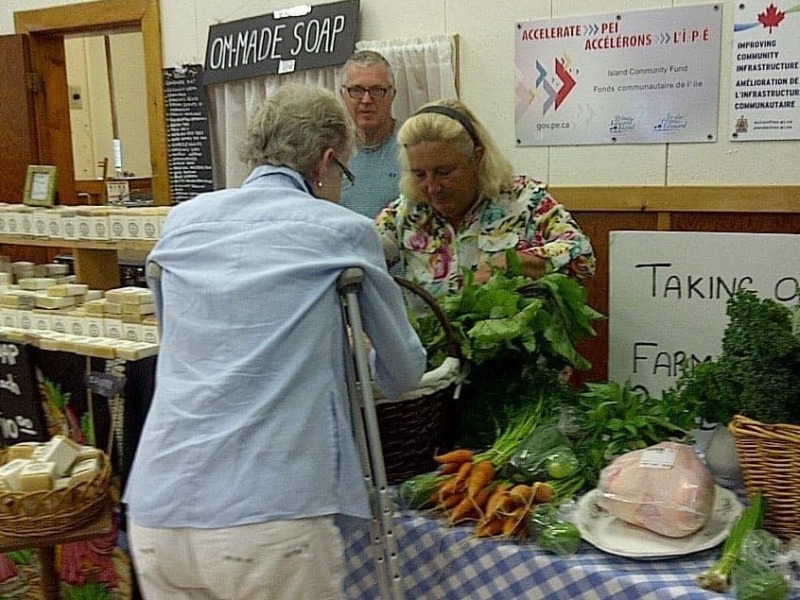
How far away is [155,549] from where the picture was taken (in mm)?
1446

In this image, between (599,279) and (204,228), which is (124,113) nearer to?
(599,279)

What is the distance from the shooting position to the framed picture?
283 centimetres

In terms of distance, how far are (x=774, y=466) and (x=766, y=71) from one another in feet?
5.41

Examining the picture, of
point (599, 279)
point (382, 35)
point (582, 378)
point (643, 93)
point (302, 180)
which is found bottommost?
point (582, 378)

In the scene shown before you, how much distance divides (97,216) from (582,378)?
172 centimetres

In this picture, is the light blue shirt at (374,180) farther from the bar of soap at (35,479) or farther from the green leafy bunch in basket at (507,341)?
the bar of soap at (35,479)

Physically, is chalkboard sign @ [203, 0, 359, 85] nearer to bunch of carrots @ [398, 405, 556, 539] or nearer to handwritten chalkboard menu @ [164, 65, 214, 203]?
handwritten chalkboard menu @ [164, 65, 214, 203]

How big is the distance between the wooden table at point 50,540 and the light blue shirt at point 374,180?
128 centimetres

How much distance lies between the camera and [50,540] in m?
2.07

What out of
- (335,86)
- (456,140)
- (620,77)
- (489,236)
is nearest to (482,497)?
(489,236)

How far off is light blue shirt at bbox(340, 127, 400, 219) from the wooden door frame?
4.89 ft

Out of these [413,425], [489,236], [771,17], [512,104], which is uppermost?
[771,17]

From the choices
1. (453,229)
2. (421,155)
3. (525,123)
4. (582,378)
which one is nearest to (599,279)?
(582,378)

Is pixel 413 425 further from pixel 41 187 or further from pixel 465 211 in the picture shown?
pixel 41 187
